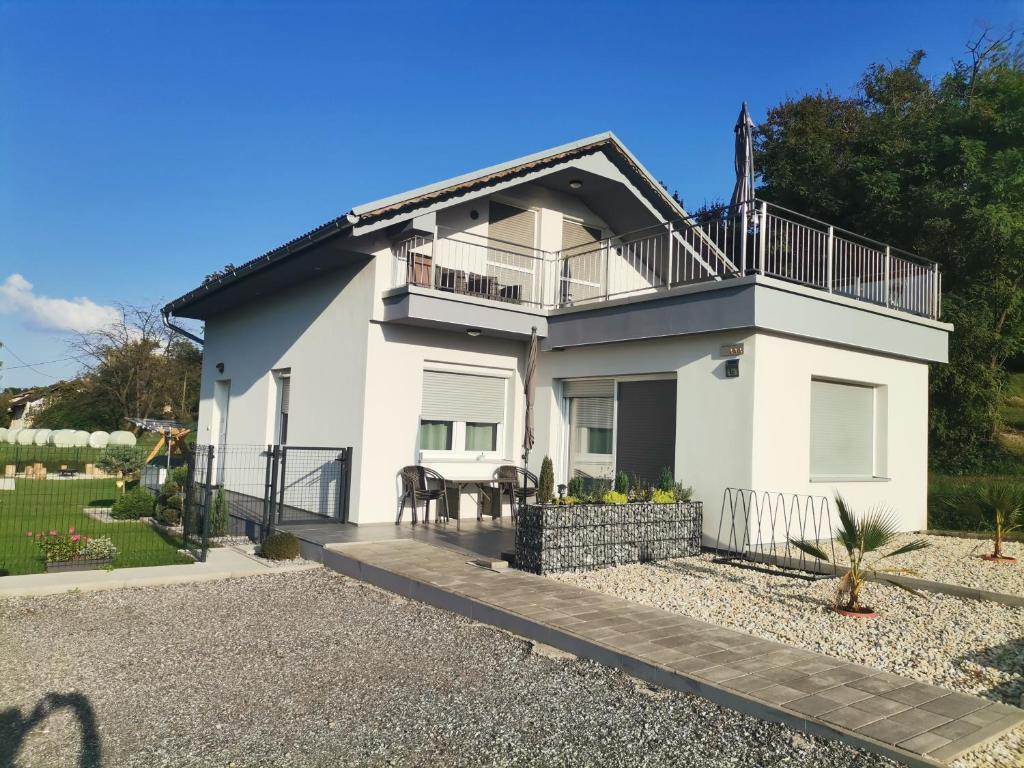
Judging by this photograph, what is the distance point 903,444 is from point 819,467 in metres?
→ 2.28

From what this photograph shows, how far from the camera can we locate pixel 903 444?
11.8 metres

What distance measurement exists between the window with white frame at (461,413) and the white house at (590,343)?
0.12ft

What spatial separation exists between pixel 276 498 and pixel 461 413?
130 inches

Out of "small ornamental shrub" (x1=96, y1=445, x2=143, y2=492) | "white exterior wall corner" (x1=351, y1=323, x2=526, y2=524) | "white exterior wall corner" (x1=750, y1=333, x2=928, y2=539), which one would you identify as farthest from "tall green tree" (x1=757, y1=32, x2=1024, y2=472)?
"small ornamental shrub" (x1=96, y1=445, x2=143, y2=492)

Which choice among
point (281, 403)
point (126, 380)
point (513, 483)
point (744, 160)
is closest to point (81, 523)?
point (281, 403)

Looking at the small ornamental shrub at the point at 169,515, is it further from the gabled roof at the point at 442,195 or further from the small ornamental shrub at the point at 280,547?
the gabled roof at the point at 442,195

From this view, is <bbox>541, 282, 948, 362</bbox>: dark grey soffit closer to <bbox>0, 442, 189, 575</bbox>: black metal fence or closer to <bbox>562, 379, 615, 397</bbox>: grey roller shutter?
<bbox>562, 379, 615, 397</bbox>: grey roller shutter

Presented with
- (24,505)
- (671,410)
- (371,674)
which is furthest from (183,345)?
(371,674)

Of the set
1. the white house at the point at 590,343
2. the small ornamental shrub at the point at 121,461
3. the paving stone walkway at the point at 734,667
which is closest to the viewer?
the paving stone walkway at the point at 734,667

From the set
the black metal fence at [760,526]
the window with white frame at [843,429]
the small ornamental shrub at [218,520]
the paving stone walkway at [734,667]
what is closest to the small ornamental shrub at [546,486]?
the paving stone walkway at [734,667]

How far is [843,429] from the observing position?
11.1 meters

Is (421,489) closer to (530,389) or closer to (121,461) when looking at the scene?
(530,389)

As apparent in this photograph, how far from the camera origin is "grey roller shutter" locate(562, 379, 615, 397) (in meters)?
11.6

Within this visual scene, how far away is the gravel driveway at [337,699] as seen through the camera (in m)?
3.83
